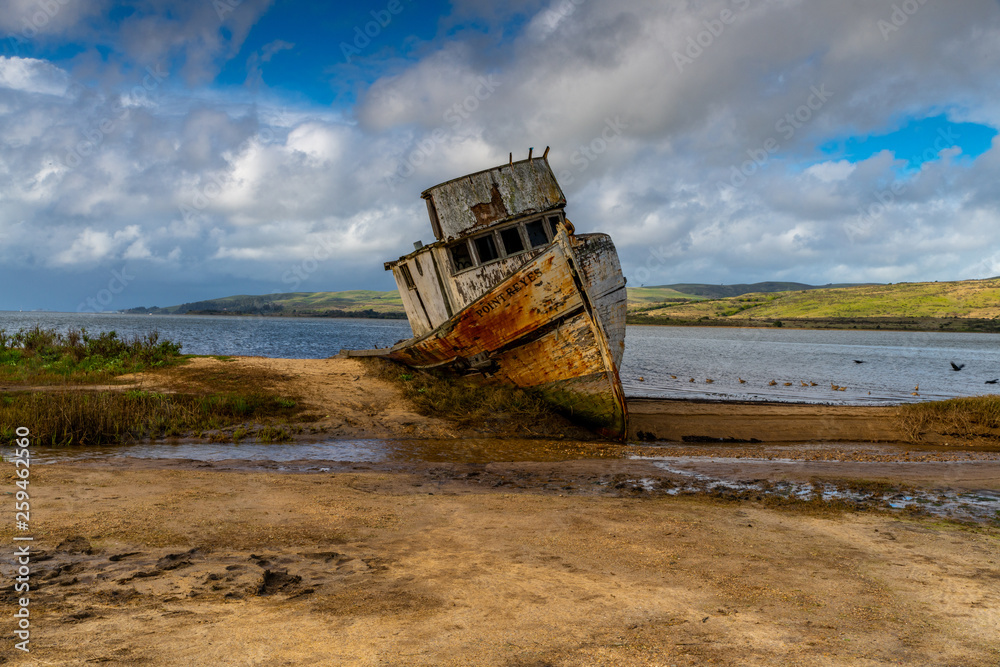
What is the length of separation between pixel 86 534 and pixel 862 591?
5.87m

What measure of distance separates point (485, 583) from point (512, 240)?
11.0m

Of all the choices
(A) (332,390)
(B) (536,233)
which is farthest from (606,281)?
(A) (332,390)

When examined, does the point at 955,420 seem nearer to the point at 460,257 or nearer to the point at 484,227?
the point at 484,227

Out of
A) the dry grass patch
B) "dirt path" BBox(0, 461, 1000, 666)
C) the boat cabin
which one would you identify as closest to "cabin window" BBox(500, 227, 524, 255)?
the boat cabin

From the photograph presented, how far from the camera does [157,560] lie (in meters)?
4.07

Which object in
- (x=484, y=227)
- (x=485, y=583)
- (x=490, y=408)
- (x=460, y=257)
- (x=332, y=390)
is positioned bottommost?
(x=485, y=583)

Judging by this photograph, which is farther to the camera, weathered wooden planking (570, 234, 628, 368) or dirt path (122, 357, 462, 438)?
weathered wooden planking (570, 234, 628, 368)

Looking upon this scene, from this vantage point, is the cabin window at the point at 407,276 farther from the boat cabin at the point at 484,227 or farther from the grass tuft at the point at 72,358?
the grass tuft at the point at 72,358

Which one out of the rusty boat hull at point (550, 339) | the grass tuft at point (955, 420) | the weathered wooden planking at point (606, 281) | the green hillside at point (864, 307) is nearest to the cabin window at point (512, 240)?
the weathered wooden planking at point (606, 281)

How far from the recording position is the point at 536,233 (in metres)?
14.2

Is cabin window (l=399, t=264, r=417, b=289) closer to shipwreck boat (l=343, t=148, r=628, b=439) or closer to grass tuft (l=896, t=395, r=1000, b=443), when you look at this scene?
shipwreck boat (l=343, t=148, r=628, b=439)

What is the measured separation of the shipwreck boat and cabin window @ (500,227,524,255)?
25mm

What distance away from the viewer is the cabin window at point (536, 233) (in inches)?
555

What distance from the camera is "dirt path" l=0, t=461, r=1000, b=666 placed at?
2.90 metres
